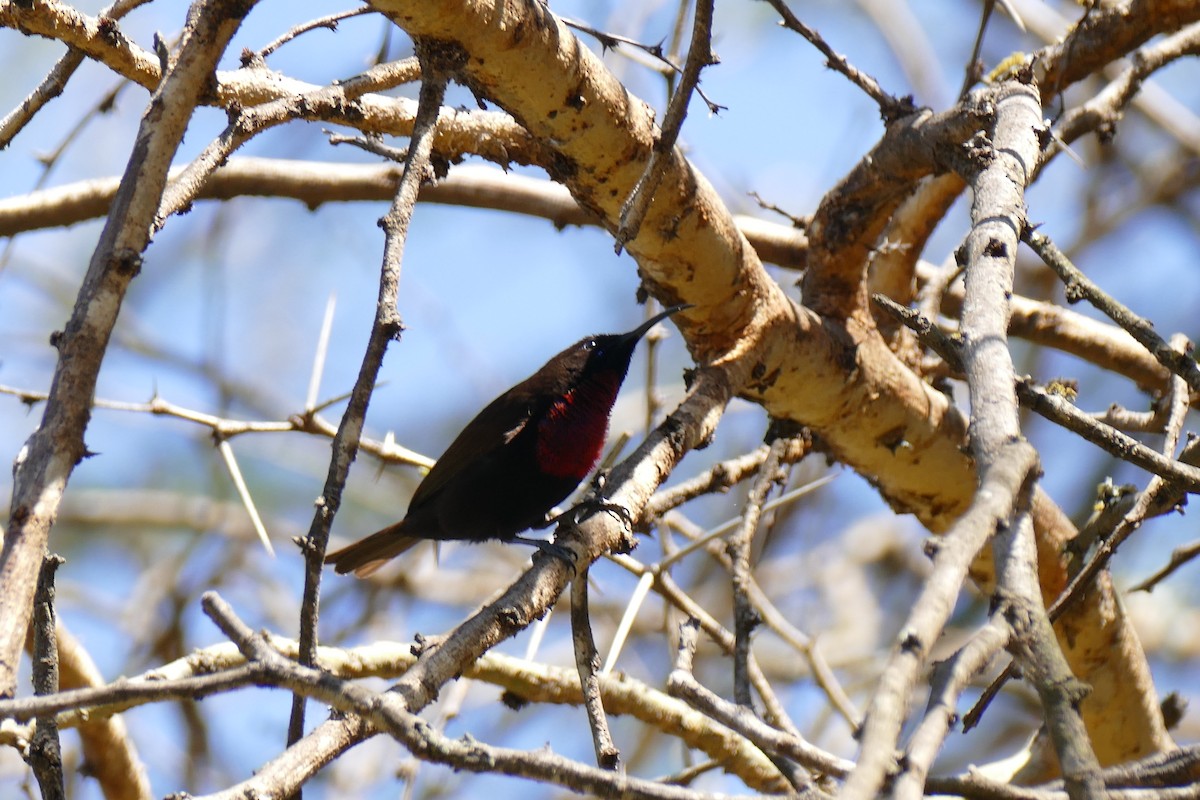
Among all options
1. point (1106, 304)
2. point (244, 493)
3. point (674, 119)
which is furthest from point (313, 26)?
point (1106, 304)

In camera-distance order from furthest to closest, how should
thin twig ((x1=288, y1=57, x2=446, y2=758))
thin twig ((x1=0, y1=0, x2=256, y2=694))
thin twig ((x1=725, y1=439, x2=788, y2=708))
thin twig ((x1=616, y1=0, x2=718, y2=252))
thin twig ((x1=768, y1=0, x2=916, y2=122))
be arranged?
thin twig ((x1=768, y1=0, x2=916, y2=122)) → thin twig ((x1=725, y1=439, x2=788, y2=708)) → thin twig ((x1=616, y1=0, x2=718, y2=252)) → thin twig ((x1=288, y1=57, x2=446, y2=758)) → thin twig ((x1=0, y1=0, x2=256, y2=694))

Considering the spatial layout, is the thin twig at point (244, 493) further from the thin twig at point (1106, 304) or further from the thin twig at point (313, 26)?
the thin twig at point (1106, 304)

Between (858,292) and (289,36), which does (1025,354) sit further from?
(289,36)

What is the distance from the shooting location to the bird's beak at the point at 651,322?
125 inches

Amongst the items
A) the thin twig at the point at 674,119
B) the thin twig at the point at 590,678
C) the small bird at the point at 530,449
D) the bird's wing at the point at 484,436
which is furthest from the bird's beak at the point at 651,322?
the thin twig at the point at 590,678

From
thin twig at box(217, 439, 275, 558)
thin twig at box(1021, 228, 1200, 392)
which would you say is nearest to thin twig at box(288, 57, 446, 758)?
thin twig at box(1021, 228, 1200, 392)

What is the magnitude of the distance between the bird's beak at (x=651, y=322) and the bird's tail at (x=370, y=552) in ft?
3.91

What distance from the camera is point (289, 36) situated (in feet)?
7.45

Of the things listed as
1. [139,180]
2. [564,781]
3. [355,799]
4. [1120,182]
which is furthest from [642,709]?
[1120,182]

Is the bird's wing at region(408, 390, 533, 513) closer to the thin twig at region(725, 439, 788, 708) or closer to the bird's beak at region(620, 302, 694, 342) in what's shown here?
the bird's beak at region(620, 302, 694, 342)

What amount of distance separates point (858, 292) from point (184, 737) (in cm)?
422

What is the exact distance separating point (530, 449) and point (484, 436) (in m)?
0.21

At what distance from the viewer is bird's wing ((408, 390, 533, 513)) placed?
13.1 ft

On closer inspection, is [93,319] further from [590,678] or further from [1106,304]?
[1106,304]
